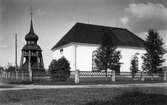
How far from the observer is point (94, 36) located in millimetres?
35719

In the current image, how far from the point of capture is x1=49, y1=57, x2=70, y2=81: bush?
839 inches

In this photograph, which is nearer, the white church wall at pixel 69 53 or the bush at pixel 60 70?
the bush at pixel 60 70

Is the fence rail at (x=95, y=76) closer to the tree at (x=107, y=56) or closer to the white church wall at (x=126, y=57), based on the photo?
the tree at (x=107, y=56)

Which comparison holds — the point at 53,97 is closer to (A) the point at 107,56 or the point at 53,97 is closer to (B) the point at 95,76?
(B) the point at 95,76

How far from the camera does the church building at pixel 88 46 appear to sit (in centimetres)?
3301

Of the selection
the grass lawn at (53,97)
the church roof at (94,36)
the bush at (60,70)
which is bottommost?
the grass lawn at (53,97)

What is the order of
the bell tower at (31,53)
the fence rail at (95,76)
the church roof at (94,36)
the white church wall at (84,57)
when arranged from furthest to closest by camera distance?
the bell tower at (31,53)
the church roof at (94,36)
the white church wall at (84,57)
the fence rail at (95,76)

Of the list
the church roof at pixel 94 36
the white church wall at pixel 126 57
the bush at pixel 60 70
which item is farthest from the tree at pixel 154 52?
the bush at pixel 60 70

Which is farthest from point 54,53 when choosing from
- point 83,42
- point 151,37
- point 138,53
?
point 151,37

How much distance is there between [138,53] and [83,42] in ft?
33.2

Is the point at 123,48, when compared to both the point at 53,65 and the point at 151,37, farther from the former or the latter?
the point at 53,65

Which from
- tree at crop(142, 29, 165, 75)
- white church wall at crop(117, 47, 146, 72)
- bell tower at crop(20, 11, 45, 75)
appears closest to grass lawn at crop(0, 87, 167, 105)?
tree at crop(142, 29, 165, 75)

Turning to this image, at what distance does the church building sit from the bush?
34.2 feet

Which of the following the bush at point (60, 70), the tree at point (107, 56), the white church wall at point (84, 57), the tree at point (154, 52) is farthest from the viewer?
the white church wall at point (84, 57)
